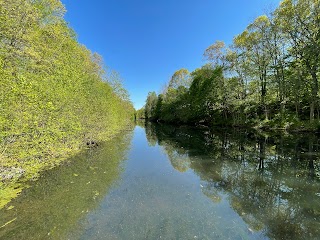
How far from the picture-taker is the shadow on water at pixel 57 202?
15.7 feet

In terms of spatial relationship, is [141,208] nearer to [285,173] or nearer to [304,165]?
[285,173]

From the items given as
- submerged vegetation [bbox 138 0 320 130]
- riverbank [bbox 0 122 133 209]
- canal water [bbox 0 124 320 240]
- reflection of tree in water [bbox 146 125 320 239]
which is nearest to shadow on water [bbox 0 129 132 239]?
canal water [bbox 0 124 320 240]

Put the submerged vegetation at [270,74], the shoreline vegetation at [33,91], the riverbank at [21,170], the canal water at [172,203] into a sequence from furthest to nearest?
the submerged vegetation at [270,74], the riverbank at [21,170], the shoreline vegetation at [33,91], the canal water at [172,203]

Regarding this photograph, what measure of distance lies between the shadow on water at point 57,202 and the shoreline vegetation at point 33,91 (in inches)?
24.2

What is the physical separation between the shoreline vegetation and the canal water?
97 cm

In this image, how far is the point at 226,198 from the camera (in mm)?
6504

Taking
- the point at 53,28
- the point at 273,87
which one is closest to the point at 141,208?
the point at 53,28

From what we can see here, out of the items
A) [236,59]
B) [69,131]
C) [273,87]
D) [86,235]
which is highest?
[236,59]

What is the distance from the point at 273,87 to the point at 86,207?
31.2 metres

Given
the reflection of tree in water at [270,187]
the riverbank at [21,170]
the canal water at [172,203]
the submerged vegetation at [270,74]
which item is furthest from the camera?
the submerged vegetation at [270,74]

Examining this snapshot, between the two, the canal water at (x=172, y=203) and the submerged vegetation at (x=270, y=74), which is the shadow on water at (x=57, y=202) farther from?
the submerged vegetation at (x=270, y=74)

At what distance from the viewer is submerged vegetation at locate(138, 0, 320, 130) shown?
21.9m

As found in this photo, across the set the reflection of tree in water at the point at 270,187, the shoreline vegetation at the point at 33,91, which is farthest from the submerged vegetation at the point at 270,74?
the shoreline vegetation at the point at 33,91

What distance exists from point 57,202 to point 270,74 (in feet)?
107
